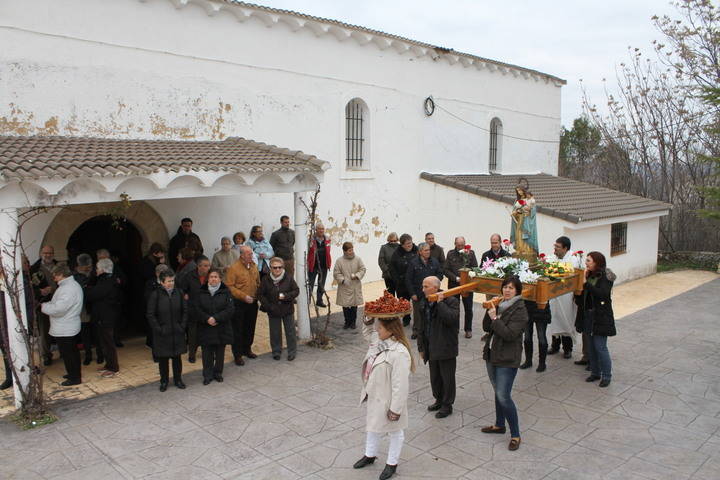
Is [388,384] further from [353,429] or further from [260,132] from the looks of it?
[260,132]

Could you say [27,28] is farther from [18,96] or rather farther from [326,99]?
[326,99]

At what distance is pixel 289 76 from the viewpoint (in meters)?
12.9

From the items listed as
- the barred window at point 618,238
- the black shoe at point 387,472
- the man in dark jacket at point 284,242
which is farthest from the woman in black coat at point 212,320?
→ the barred window at point 618,238

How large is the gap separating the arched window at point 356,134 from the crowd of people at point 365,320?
15.2 ft

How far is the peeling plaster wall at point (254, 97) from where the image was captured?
9727 millimetres

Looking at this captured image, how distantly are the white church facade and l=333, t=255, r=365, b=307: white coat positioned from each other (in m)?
1.61

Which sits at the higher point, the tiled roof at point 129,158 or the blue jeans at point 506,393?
the tiled roof at point 129,158

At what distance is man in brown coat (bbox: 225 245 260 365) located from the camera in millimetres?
8758

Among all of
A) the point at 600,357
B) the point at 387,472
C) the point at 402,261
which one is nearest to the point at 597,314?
the point at 600,357

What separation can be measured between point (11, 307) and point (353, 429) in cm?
443

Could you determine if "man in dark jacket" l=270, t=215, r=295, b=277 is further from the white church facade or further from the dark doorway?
the dark doorway

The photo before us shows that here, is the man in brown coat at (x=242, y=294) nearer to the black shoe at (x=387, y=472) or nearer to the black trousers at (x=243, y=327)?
the black trousers at (x=243, y=327)

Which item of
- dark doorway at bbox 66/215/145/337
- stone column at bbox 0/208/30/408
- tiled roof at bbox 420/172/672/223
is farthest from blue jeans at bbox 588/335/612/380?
dark doorway at bbox 66/215/145/337

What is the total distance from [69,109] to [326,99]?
5.82 m
